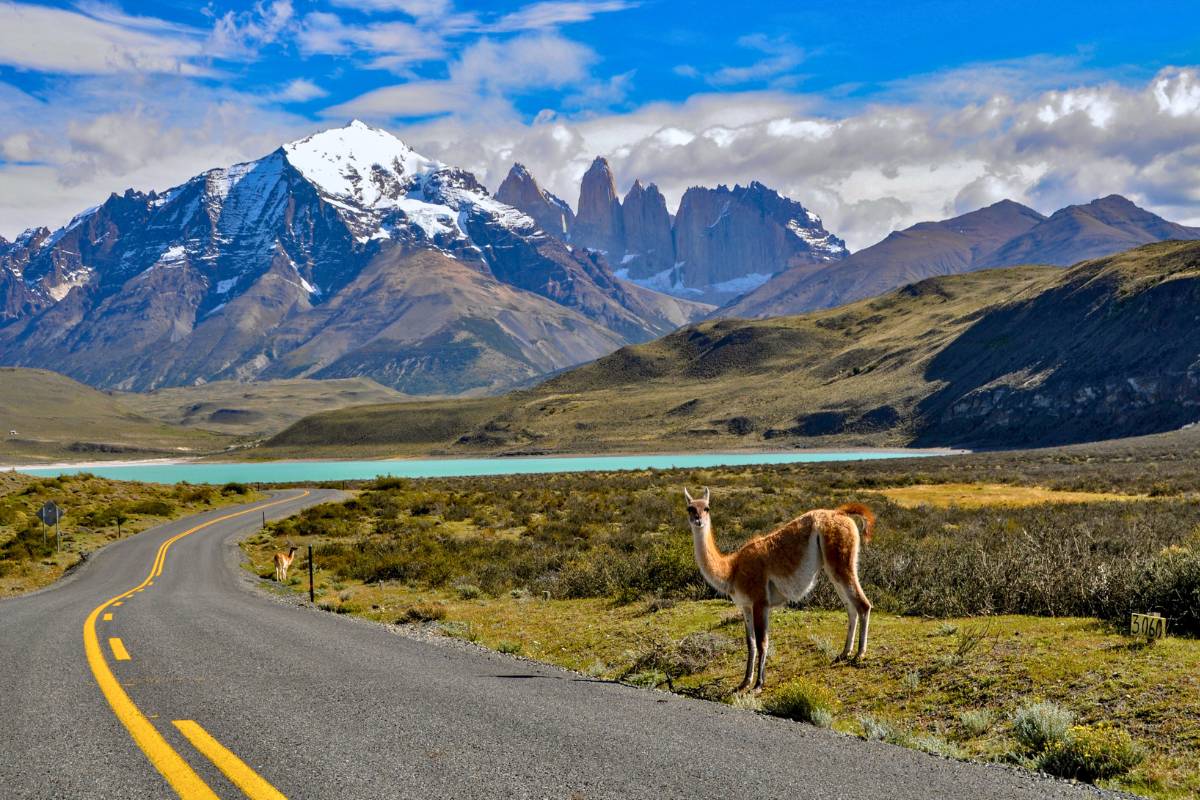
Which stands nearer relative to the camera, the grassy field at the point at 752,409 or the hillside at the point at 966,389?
the hillside at the point at 966,389

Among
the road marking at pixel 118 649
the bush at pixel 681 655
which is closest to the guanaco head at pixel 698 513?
the bush at pixel 681 655

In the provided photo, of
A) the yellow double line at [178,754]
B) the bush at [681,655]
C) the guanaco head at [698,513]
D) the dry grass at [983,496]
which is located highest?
the guanaco head at [698,513]

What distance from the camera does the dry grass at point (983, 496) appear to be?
129 feet

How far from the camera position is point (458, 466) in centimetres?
14562

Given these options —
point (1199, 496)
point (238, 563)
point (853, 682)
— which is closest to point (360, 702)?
point (853, 682)

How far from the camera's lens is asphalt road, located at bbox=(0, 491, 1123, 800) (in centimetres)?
634

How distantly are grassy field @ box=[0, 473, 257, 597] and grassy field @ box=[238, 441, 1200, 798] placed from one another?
24.0 ft

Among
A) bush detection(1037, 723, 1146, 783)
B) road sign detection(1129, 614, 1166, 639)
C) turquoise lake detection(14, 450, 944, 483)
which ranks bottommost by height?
turquoise lake detection(14, 450, 944, 483)

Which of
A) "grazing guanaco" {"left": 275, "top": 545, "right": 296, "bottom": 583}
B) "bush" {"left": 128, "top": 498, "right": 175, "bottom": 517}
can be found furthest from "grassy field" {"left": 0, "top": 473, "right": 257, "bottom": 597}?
"grazing guanaco" {"left": 275, "top": 545, "right": 296, "bottom": 583}

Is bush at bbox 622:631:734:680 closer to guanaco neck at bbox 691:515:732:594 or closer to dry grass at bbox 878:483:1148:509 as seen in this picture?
guanaco neck at bbox 691:515:732:594

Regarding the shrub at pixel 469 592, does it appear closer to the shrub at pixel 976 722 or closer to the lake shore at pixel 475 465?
the shrub at pixel 976 722

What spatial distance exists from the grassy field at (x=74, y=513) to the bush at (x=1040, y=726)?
27542 millimetres

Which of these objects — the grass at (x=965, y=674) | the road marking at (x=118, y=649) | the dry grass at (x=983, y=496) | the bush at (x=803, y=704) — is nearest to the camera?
the grass at (x=965, y=674)

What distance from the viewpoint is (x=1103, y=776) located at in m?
6.83
